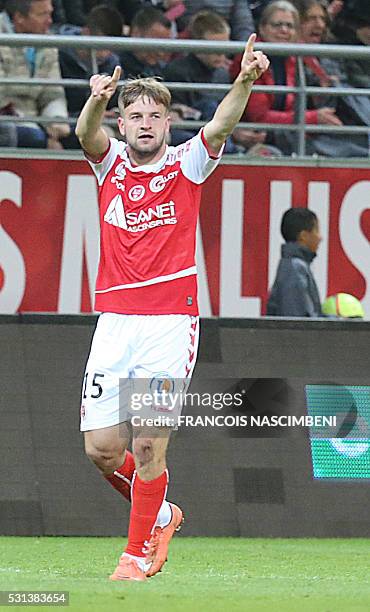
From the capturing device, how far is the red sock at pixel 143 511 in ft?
22.1

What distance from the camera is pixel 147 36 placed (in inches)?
523

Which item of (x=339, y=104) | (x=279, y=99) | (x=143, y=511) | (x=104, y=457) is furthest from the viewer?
(x=339, y=104)

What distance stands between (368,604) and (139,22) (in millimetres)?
8727

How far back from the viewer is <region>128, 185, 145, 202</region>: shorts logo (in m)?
6.96

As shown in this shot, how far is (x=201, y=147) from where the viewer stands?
701 centimetres

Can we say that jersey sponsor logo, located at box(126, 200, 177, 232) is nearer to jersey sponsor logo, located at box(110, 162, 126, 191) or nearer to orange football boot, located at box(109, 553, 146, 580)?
jersey sponsor logo, located at box(110, 162, 126, 191)

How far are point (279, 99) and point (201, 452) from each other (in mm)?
4262

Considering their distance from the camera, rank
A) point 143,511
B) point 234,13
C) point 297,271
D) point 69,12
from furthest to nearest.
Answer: point 234,13 → point 69,12 → point 297,271 → point 143,511

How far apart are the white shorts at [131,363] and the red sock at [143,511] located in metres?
0.35

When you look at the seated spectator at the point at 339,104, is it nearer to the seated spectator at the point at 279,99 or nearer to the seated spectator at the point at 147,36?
the seated spectator at the point at 279,99

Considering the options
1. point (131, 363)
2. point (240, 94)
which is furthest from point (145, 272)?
point (240, 94)

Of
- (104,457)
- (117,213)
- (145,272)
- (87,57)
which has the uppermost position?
(87,57)

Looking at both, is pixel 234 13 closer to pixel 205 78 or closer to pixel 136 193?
pixel 205 78

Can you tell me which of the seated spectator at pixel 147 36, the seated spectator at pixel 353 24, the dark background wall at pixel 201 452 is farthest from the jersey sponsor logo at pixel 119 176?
the seated spectator at pixel 353 24
